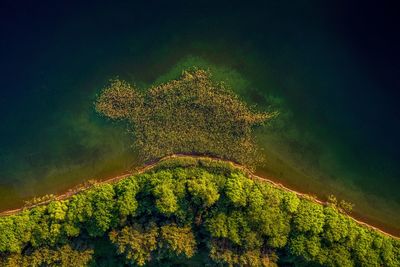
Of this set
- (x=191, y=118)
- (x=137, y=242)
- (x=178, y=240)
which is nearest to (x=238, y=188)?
(x=178, y=240)

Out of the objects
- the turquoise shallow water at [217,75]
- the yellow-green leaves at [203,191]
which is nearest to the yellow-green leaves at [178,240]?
the yellow-green leaves at [203,191]

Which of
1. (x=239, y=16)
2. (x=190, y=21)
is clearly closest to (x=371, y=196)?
(x=239, y=16)

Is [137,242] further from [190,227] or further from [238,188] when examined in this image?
[238,188]

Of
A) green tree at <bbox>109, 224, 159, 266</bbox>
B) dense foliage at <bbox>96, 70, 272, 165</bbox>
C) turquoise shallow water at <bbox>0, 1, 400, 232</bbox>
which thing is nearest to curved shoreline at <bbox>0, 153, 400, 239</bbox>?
dense foliage at <bbox>96, 70, 272, 165</bbox>

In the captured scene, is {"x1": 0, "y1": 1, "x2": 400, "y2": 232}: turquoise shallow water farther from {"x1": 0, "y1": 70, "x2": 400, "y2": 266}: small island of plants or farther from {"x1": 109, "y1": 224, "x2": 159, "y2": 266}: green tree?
{"x1": 109, "y1": 224, "x2": 159, "y2": 266}: green tree

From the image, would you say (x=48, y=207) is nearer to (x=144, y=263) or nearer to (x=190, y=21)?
(x=144, y=263)

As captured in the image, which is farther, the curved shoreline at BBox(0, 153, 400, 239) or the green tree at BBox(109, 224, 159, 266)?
the curved shoreline at BBox(0, 153, 400, 239)

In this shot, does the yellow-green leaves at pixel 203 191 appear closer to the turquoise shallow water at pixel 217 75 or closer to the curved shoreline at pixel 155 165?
the curved shoreline at pixel 155 165
